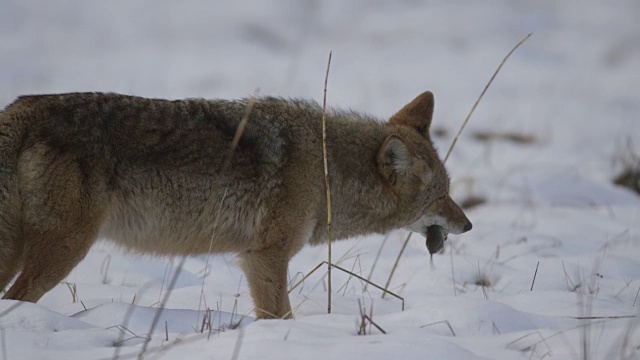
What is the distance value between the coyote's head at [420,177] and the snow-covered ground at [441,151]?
1.38 ft

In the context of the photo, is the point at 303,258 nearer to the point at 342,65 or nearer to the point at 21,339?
the point at 21,339

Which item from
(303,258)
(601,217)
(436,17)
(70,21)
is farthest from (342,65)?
(303,258)

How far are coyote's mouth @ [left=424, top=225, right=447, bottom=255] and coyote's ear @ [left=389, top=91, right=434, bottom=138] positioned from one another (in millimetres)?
615

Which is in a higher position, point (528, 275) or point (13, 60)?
point (13, 60)

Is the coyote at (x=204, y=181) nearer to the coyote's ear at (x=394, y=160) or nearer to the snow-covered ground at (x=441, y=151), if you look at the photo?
the coyote's ear at (x=394, y=160)

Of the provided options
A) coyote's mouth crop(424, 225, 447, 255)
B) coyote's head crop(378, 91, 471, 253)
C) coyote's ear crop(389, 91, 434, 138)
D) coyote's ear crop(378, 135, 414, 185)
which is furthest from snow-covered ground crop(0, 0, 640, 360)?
coyote's ear crop(389, 91, 434, 138)

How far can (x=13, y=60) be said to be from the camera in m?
15.6

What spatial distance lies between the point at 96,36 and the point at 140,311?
15.6 metres

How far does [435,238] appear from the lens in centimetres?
519

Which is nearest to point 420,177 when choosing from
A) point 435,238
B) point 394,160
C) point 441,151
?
point 394,160

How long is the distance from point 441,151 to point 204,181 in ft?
22.5

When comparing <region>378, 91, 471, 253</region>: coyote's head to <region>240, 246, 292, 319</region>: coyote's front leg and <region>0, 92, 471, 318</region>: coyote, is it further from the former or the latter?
<region>240, 246, 292, 319</region>: coyote's front leg

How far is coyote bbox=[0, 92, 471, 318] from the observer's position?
387 centimetres

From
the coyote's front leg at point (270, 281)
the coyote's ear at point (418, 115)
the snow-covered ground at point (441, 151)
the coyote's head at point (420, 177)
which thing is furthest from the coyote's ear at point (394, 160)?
the coyote's front leg at point (270, 281)
